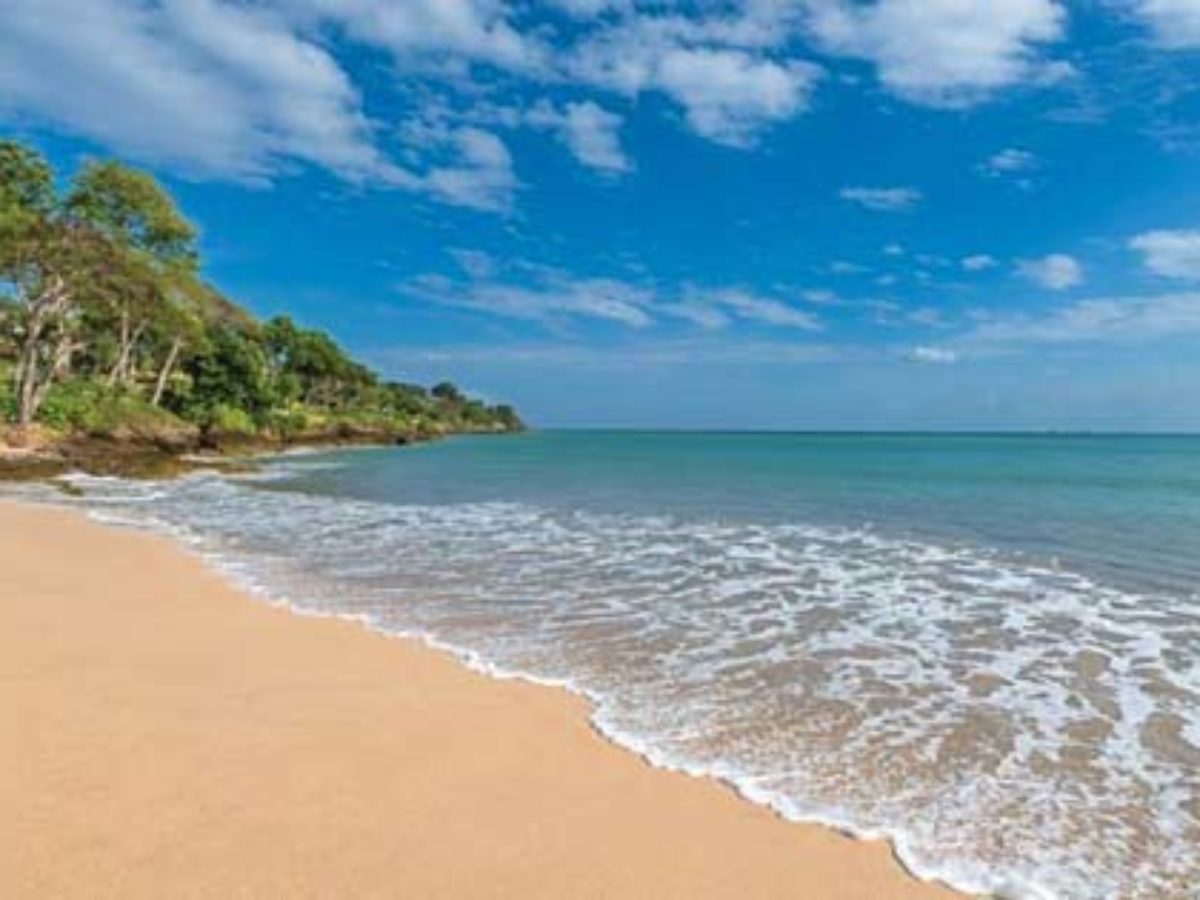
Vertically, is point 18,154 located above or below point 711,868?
above

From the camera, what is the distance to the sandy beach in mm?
3328

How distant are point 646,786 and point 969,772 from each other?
1.94 metres

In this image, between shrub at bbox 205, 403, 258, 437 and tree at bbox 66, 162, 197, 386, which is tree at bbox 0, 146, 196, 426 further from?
shrub at bbox 205, 403, 258, 437

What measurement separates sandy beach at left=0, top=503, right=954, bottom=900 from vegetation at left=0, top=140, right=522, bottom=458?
31085mm

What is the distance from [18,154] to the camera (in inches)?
1341

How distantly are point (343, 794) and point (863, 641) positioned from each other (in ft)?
17.6

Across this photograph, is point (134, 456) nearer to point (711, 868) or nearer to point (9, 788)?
point (9, 788)

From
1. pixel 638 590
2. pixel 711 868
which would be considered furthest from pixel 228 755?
pixel 638 590

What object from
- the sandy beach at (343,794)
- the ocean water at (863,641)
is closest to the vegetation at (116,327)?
the ocean water at (863,641)

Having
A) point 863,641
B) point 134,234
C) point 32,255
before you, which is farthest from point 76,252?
point 863,641

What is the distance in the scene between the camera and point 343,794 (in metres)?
4.06

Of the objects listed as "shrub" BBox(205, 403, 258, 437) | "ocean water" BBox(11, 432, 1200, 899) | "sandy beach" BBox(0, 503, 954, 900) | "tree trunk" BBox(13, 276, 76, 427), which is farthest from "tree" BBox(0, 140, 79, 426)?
"sandy beach" BBox(0, 503, 954, 900)

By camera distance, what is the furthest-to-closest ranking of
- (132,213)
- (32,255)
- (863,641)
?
(132,213), (32,255), (863,641)

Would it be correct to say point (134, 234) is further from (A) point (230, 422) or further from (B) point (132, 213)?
(A) point (230, 422)
